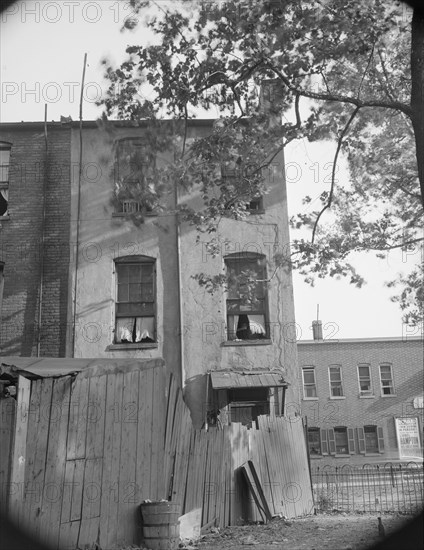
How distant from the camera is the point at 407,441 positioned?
37.0 meters

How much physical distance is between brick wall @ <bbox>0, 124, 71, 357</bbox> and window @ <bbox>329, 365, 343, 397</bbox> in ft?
85.2

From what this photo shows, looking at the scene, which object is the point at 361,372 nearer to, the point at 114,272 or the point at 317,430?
the point at 317,430

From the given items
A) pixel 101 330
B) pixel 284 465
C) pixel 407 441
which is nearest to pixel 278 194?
pixel 101 330

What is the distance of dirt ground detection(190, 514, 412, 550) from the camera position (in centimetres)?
890

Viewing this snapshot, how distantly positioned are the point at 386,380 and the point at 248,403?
25555 mm

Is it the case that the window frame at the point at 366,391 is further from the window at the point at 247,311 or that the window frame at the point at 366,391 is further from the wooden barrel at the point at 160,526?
the wooden barrel at the point at 160,526

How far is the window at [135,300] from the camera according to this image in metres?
15.3

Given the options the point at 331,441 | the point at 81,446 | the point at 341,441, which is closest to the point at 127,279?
the point at 81,446

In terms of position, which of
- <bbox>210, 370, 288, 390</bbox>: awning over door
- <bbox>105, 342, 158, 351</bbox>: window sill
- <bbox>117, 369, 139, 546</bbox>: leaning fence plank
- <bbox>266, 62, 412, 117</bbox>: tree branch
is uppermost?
<bbox>266, 62, 412, 117</bbox>: tree branch

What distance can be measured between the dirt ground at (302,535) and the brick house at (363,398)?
83.4ft

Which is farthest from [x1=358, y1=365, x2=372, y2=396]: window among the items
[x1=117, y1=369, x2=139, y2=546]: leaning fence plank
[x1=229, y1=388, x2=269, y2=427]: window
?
[x1=117, y1=369, x2=139, y2=546]: leaning fence plank

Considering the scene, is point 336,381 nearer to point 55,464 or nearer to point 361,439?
point 361,439

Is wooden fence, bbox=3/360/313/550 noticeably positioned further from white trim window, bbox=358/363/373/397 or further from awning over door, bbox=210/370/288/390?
white trim window, bbox=358/363/373/397

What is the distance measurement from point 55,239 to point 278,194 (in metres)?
5.93
